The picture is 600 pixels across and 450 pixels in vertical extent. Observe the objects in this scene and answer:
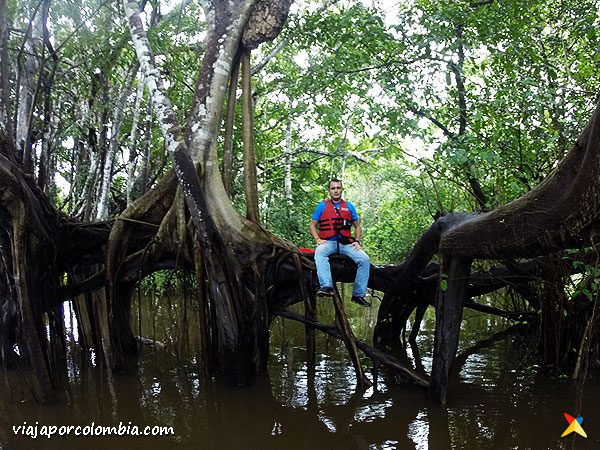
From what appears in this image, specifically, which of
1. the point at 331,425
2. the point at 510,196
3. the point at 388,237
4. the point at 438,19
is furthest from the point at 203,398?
the point at 388,237

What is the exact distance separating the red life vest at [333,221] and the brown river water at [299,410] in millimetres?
1669

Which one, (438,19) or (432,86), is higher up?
(438,19)

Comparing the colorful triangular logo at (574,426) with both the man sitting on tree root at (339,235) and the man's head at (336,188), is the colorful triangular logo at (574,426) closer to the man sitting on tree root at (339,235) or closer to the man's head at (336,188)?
the man sitting on tree root at (339,235)

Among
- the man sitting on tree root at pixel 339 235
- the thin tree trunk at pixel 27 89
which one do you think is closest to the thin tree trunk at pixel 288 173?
the thin tree trunk at pixel 27 89

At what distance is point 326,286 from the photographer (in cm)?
527

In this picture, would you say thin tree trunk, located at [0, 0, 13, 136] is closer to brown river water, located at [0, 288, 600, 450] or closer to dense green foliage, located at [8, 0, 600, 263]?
dense green foliage, located at [8, 0, 600, 263]

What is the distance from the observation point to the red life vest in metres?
5.55

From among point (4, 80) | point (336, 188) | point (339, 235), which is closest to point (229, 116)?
point (336, 188)

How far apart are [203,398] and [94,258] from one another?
7.92ft

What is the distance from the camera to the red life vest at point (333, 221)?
5553 mm

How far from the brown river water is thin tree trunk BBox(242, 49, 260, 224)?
1.33m

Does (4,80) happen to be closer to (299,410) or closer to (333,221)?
(333,221)

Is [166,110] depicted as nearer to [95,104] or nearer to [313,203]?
[95,104]

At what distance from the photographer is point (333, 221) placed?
5.55m
